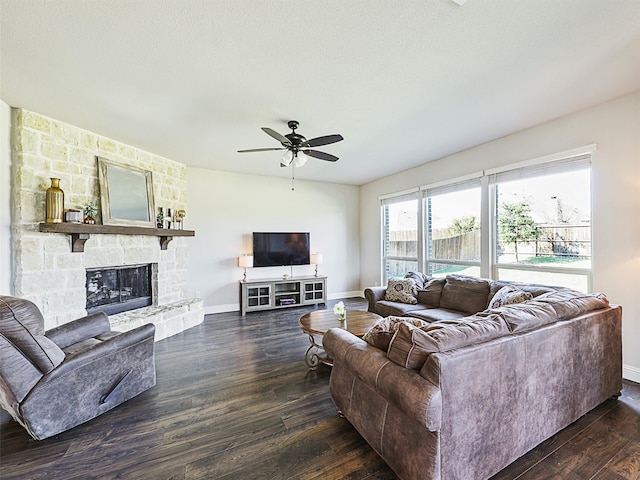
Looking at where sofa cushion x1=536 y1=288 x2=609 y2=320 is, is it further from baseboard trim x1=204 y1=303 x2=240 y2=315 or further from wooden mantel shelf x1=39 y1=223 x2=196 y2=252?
baseboard trim x1=204 y1=303 x2=240 y2=315

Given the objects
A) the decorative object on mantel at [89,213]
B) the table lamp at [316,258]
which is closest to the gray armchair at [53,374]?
the decorative object on mantel at [89,213]

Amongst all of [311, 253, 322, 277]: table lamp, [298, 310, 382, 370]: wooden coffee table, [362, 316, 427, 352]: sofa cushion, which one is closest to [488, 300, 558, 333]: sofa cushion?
[362, 316, 427, 352]: sofa cushion

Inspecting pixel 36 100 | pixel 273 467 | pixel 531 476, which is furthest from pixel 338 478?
pixel 36 100

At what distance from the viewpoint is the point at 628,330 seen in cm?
271

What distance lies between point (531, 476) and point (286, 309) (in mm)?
4287

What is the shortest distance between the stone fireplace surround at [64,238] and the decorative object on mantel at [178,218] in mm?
372

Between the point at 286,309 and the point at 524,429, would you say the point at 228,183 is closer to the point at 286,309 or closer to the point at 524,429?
the point at 286,309

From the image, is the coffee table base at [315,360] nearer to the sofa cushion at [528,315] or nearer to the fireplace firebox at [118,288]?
the sofa cushion at [528,315]

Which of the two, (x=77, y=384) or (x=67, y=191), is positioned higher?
(x=67, y=191)

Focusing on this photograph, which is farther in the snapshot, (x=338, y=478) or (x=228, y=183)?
(x=228, y=183)

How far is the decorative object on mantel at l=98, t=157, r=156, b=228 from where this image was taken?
358 centimetres

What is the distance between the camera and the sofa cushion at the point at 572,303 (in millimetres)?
1960

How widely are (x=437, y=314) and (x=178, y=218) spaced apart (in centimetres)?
425

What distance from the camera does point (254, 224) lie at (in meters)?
5.59
